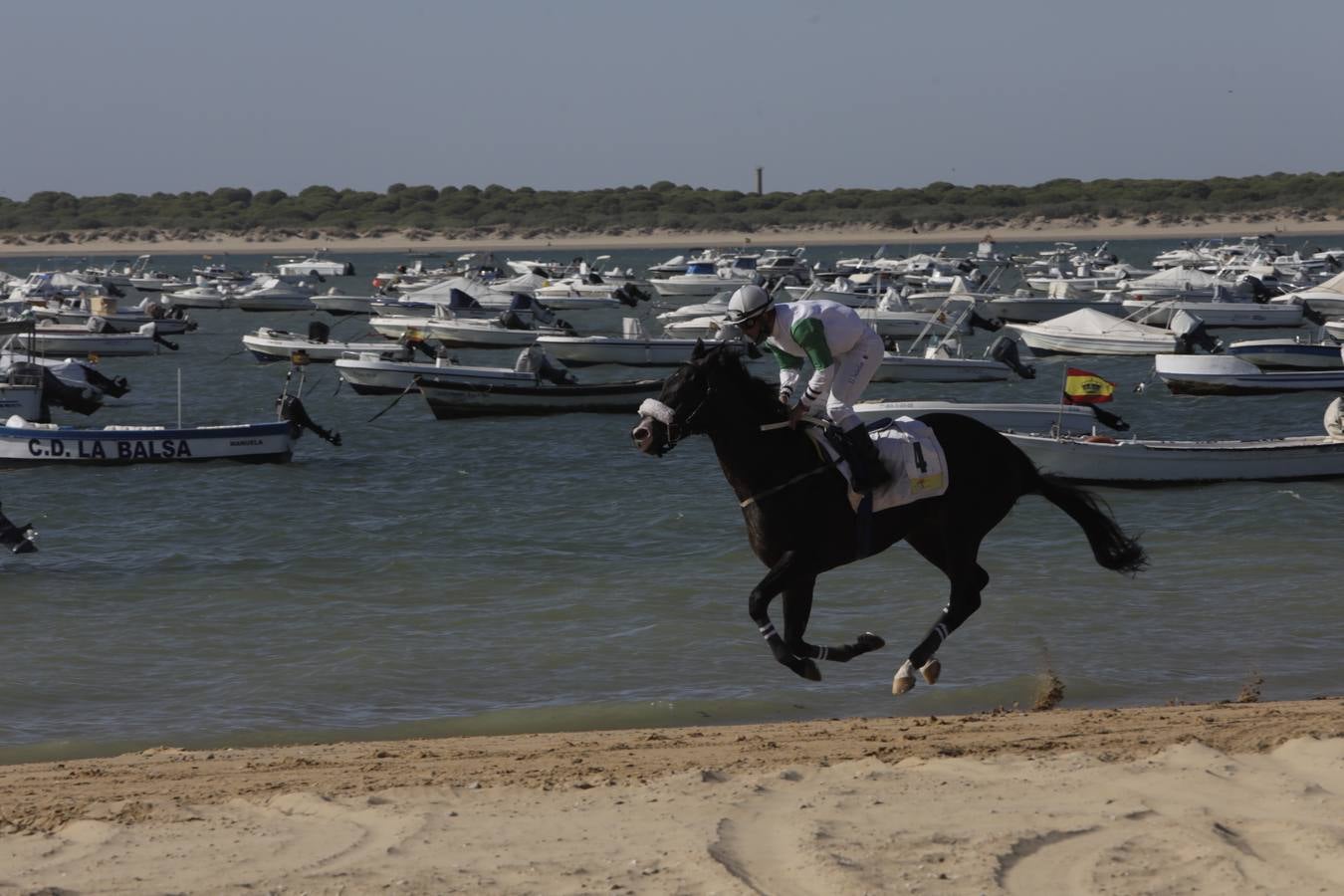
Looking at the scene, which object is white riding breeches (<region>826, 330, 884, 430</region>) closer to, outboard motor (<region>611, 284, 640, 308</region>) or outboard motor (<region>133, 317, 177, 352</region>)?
outboard motor (<region>133, 317, 177, 352</region>)

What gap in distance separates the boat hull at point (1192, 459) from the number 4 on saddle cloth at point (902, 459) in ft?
47.3

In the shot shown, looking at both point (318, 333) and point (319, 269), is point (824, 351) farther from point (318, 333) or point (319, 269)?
point (319, 269)

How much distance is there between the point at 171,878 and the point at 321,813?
1.21 meters

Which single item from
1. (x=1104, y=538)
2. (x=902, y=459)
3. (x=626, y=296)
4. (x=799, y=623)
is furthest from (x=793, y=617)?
(x=626, y=296)

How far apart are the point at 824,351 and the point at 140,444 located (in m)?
21.8

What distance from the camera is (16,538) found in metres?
20.6

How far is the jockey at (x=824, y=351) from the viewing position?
11.0 metres

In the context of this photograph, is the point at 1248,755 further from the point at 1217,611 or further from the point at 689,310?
the point at 689,310

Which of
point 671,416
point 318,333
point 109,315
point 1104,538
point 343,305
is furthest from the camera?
point 343,305

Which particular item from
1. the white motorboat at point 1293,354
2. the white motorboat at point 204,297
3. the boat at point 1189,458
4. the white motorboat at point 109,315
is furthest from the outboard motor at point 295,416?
the white motorboat at point 204,297

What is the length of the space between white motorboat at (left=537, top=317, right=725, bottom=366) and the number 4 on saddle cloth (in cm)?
3708

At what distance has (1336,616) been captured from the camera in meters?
17.5

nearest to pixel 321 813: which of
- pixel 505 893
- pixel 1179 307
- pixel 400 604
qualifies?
pixel 505 893

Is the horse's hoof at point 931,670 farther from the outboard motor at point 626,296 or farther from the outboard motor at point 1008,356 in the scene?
the outboard motor at point 626,296
